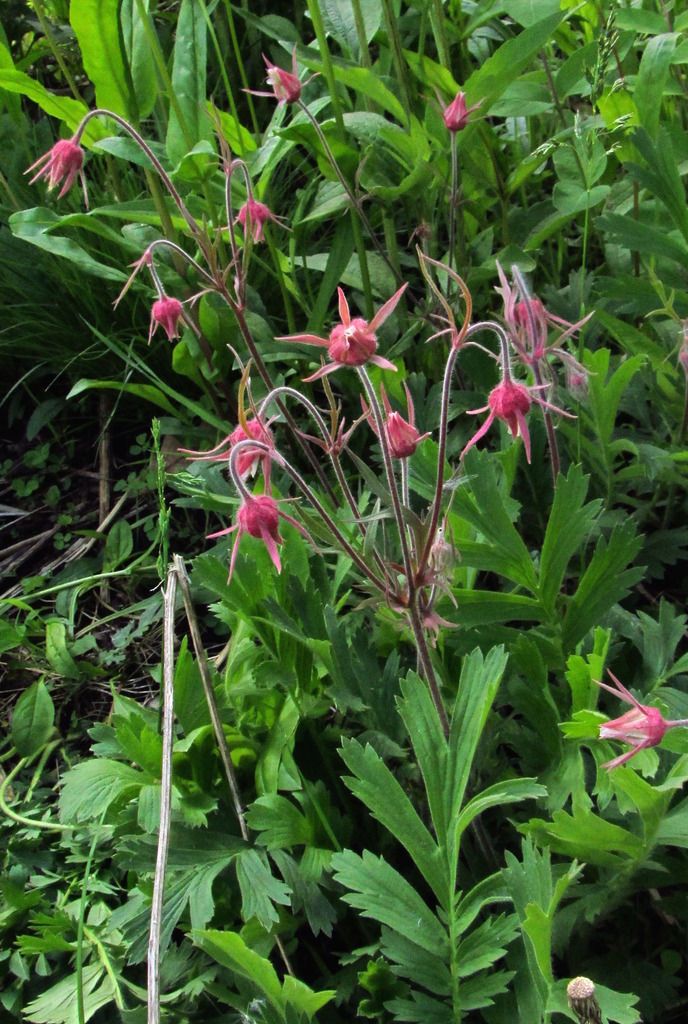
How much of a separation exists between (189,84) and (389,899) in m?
1.49

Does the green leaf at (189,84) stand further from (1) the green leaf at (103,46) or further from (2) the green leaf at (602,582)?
(2) the green leaf at (602,582)

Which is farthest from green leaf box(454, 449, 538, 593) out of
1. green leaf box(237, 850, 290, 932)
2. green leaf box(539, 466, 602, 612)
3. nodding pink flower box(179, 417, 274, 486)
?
green leaf box(237, 850, 290, 932)

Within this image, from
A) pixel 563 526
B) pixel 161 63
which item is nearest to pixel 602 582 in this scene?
pixel 563 526

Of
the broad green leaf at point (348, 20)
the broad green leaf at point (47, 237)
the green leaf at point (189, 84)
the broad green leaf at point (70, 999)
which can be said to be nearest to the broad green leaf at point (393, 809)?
the broad green leaf at point (70, 999)

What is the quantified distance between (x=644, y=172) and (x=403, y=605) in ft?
2.97

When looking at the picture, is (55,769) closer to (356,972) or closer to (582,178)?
(356,972)

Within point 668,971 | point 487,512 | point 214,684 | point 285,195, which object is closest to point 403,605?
point 487,512

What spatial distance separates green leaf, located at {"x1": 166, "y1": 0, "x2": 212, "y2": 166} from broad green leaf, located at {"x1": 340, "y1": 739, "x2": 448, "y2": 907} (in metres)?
1.20

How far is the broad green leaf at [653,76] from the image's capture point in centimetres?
164

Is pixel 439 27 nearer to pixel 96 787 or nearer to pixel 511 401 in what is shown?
pixel 511 401

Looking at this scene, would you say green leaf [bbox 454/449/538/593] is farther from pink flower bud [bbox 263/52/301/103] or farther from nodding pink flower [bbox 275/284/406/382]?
pink flower bud [bbox 263/52/301/103]

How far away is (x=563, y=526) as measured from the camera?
1.40 meters

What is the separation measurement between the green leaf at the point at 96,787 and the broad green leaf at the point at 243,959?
1.26 ft

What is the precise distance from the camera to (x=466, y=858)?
141 centimetres
